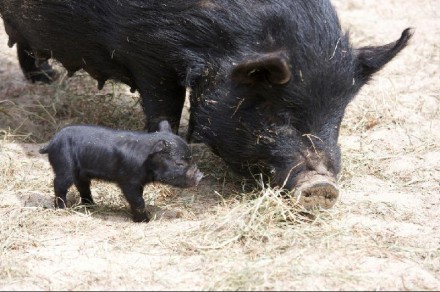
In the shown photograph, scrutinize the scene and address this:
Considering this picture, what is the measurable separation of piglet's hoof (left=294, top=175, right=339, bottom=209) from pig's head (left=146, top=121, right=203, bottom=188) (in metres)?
0.68

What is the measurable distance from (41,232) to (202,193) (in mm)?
1266

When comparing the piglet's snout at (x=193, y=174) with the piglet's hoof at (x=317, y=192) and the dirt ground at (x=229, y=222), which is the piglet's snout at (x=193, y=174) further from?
the piglet's hoof at (x=317, y=192)

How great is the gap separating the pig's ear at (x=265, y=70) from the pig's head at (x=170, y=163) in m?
0.56

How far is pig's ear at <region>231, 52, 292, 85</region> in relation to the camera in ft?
15.0

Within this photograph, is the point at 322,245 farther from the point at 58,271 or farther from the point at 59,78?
the point at 59,78

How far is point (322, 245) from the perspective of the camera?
14.5ft

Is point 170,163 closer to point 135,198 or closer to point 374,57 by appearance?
point 135,198

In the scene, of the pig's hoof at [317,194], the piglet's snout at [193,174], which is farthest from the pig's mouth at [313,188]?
the piglet's snout at [193,174]

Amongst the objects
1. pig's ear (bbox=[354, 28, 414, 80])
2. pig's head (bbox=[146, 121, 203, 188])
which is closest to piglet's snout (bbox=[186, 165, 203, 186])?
pig's head (bbox=[146, 121, 203, 188])

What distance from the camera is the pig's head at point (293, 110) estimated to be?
4805 millimetres

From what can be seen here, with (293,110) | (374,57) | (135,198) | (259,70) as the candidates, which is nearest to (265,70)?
(259,70)

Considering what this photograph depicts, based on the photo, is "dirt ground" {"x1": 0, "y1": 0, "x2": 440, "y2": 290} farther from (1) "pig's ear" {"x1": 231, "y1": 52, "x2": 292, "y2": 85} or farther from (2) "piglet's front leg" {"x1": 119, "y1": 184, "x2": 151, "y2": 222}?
(1) "pig's ear" {"x1": 231, "y1": 52, "x2": 292, "y2": 85}

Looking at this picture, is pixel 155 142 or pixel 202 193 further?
pixel 202 193

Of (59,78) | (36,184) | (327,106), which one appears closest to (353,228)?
(327,106)
